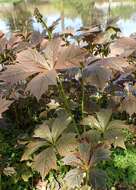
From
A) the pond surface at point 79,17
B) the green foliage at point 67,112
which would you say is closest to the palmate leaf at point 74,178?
the green foliage at point 67,112

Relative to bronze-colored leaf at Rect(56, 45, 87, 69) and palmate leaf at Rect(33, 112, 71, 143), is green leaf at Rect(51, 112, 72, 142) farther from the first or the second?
bronze-colored leaf at Rect(56, 45, 87, 69)

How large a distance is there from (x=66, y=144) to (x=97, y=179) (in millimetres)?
177

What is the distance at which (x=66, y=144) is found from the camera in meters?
1.43

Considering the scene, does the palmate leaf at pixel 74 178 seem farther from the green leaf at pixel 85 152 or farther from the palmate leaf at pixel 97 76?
the palmate leaf at pixel 97 76

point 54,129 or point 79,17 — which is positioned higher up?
point 54,129

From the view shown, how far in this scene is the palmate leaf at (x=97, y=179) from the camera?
4.33 feet

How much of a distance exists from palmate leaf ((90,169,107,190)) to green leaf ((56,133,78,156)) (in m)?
0.12

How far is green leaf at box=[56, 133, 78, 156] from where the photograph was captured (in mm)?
1415

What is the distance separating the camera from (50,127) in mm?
1590

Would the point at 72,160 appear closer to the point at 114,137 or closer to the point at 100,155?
the point at 100,155

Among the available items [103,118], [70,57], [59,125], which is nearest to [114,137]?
[103,118]

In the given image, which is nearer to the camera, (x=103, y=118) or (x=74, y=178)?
(x=74, y=178)

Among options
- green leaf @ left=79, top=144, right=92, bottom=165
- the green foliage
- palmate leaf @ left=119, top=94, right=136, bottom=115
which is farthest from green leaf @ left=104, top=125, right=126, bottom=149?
palmate leaf @ left=119, top=94, right=136, bottom=115

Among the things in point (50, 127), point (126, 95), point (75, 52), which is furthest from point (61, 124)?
point (126, 95)
